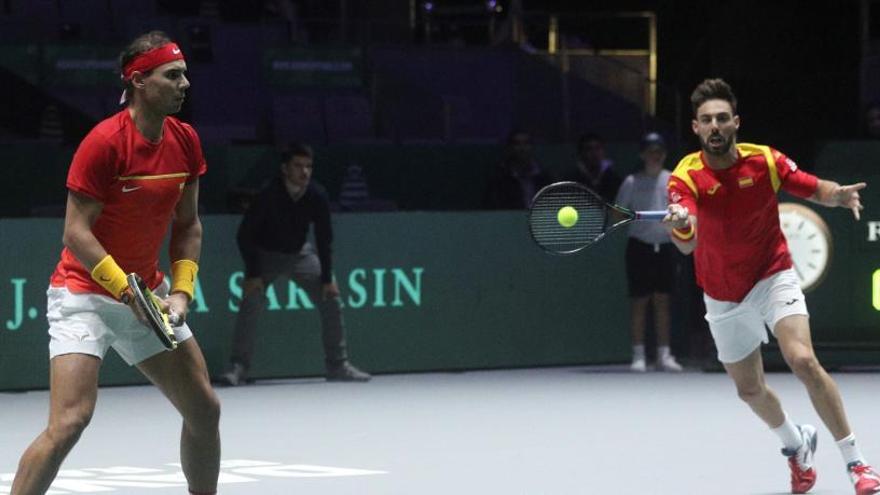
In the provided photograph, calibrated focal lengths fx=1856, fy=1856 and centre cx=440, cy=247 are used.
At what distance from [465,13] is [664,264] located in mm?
8203

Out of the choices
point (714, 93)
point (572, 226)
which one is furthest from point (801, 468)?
point (714, 93)

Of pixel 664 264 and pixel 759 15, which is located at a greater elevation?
pixel 759 15

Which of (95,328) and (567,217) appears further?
(567,217)

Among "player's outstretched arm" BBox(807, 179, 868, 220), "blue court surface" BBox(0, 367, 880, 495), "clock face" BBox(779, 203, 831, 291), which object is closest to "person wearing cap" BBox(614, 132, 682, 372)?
"blue court surface" BBox(0, 367, 880, 495)

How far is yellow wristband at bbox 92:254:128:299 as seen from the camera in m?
6.34

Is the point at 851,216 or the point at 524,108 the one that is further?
the point at 524,108

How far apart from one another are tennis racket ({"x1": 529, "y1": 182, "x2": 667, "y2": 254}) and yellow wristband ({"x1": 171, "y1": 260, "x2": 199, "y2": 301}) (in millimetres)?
1827

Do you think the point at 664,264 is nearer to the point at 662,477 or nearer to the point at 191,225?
the point at 662,477

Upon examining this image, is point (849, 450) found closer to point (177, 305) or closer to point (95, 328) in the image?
point (177, 305)

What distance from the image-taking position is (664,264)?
579 inches

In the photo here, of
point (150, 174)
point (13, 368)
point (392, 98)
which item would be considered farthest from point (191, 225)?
point (392, 98)

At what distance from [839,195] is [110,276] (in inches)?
132

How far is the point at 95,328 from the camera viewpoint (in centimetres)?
656

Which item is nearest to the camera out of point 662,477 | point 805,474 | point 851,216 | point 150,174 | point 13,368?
point 150,174
